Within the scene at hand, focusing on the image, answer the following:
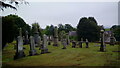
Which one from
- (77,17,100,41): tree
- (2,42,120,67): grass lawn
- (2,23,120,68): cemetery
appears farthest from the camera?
(77,17,100,41): tree

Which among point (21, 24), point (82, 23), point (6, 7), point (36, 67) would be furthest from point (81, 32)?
point (36, 67)

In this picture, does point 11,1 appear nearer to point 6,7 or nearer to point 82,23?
point 6,7

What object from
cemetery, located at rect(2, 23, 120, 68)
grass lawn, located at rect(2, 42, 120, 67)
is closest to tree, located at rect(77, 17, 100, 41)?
cemetery, located at rect(2, 23, 120, 68)

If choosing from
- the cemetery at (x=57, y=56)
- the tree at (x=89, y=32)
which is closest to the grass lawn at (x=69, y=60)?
the cemetery at (x=57, y=56)

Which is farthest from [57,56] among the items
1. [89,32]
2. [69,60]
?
[89,32]

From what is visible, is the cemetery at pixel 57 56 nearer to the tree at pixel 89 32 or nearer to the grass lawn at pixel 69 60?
the grass lawn at pixel 69 60

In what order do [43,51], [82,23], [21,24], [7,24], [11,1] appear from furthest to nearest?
[82,23] < [21,24] < [7,24] < [43,51] < [11,1]

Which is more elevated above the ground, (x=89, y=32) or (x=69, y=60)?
(x=89, y=32)

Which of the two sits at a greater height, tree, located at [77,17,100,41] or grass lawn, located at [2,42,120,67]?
tree, located at [77,17,100,41]

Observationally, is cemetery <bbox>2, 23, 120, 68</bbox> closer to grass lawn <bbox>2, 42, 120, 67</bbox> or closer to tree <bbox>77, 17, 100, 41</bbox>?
grass lawn <bbox>2, 42, 120, 67</bbox>

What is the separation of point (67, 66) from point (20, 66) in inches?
129

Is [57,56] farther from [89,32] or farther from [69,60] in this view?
[89,32]

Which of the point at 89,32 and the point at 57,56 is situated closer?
the point at 57,56

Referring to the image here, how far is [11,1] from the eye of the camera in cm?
1268
